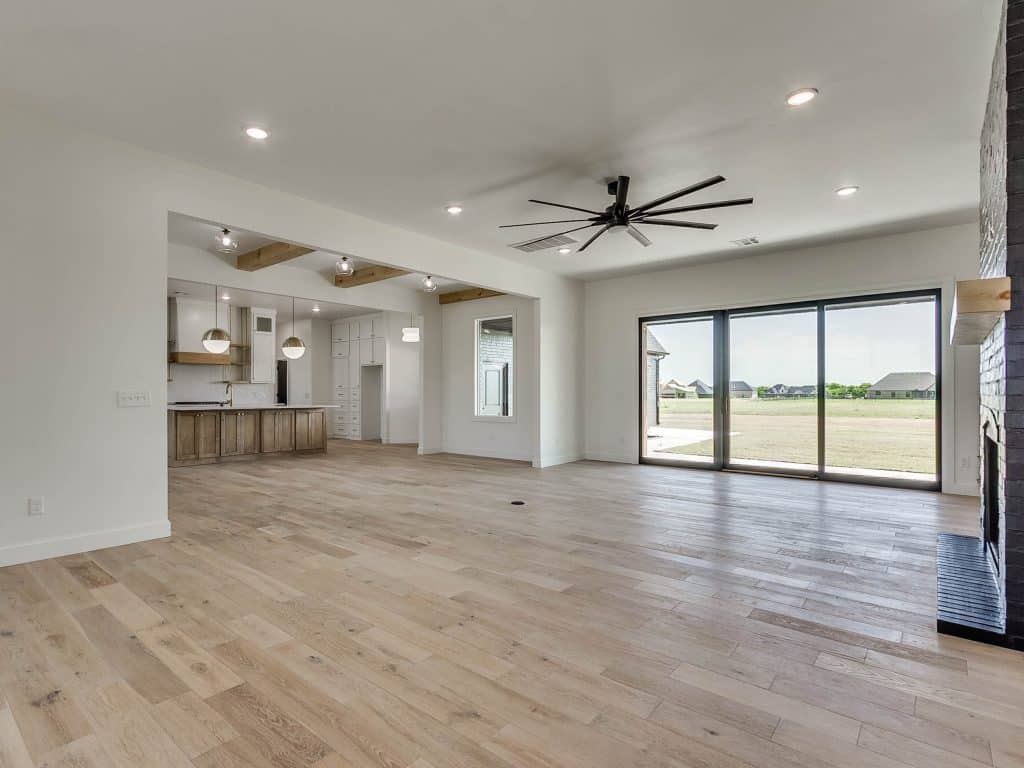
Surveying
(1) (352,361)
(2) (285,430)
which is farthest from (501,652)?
(1) (352,361)

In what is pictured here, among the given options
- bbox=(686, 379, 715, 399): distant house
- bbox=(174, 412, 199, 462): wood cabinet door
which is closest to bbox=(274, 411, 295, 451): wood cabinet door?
bbox=(174, 412, 199, 462): wood cabinet door

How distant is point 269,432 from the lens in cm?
896

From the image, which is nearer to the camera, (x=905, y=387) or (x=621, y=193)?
(x=621, y=193)

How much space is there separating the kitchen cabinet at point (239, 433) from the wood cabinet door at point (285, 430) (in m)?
0.36

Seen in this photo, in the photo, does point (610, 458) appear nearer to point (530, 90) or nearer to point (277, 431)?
point (277, 431)

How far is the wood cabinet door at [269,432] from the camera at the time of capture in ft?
29.1

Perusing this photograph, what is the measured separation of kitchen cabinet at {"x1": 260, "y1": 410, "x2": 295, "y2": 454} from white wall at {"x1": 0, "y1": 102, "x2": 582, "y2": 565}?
5.21 metres

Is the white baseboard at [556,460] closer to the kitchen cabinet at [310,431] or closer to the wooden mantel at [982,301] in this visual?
the kitchen cabinet at [310,431]

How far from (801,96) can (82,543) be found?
17.8ft

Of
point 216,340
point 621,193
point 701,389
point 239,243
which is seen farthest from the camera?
point 216,340

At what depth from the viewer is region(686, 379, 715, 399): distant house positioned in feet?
23.9

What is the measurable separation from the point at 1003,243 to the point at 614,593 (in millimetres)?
2510

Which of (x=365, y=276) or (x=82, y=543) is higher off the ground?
(x=365, y=276)

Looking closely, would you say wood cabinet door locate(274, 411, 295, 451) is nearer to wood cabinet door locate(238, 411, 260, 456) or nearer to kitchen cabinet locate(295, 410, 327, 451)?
kitchen cabinet locate(295, 410, 327, 451)
